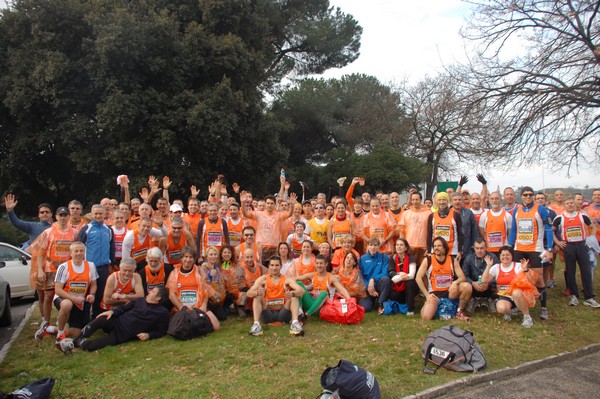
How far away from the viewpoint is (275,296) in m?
7.58

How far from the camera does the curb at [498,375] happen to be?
482 cm

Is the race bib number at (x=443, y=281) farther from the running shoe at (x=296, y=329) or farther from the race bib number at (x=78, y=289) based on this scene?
the race bib number at (x=78, y=289)

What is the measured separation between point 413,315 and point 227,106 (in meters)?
14.6

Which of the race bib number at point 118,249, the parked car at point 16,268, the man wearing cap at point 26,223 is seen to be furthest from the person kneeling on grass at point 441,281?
the parked car at point 16,268

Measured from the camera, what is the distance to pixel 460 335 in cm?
556

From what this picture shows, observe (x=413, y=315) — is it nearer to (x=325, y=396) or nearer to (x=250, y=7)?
(x=325, y=396)

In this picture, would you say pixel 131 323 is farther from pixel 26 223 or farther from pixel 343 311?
pixel 26 223

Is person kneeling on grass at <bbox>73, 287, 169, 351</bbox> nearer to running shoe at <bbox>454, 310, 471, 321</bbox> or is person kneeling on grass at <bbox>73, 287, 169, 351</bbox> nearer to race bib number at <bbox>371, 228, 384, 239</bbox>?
race bib number at <bbox>371, 228, 384, 239</bbox>

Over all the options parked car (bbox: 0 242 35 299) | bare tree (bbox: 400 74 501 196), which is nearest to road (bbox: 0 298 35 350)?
parked car (bbox: 0 242 35 299)

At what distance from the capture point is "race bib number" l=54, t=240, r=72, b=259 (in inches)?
291

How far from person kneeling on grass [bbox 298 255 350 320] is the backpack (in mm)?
2253

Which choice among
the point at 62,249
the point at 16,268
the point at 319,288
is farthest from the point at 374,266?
the point at 16,268

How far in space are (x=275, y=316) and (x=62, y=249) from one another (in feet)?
11.8

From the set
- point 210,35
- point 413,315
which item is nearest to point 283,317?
point 413,315
